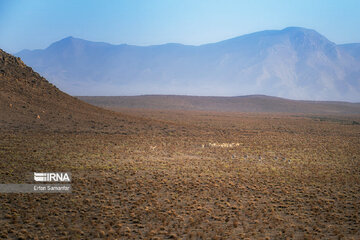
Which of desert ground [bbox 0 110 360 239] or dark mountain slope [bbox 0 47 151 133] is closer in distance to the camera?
desert ground [bbox 0 110 360 239]

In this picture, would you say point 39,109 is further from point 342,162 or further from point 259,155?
point 342,162

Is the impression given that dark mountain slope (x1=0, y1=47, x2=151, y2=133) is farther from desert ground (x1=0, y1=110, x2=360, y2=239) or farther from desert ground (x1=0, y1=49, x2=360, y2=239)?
desert ground (x1=0, y1=110, x2=360, y2=239)

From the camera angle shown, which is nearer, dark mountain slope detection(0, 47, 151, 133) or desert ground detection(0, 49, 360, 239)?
desert ground detection(0, 49, 360, 239)

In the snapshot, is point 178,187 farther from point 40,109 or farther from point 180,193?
point 40,109

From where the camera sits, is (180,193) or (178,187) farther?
(178,187)

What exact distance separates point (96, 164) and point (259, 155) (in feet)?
28.1

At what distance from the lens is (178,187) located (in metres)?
11.4

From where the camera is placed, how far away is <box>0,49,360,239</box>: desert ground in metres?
8.01

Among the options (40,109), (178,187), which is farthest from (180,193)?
(40,109)

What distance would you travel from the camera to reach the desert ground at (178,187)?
315 inches

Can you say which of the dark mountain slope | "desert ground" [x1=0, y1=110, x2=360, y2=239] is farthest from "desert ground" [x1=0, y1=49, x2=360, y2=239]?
the dark mountain slope

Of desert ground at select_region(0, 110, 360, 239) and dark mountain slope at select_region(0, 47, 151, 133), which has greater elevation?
dark mountain slope at select_region(0, 47, 151, 133)

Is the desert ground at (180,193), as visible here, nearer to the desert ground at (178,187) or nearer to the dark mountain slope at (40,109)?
the desert ground at (178,187)

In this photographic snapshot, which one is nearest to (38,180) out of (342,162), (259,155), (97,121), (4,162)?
(4,162)
